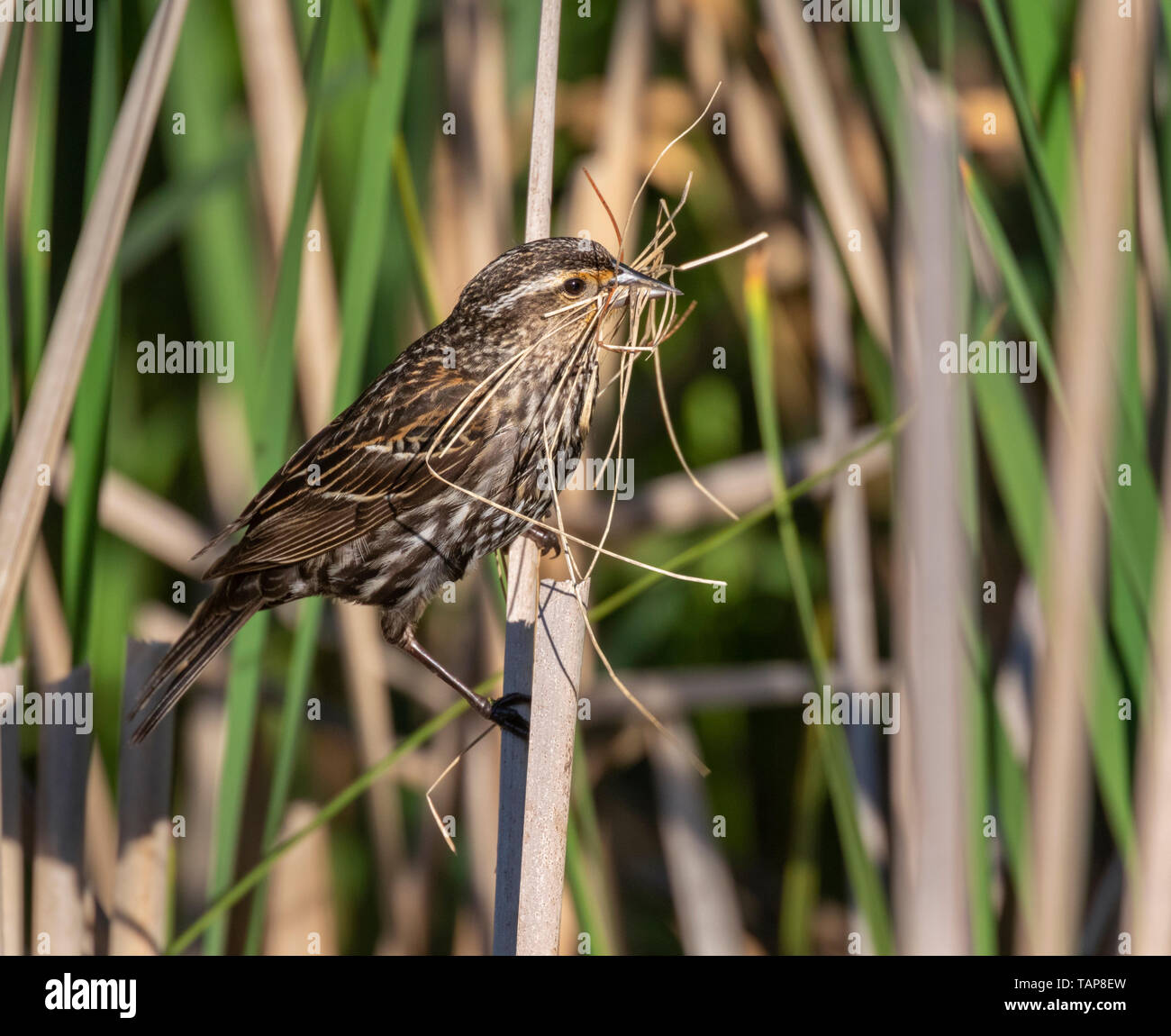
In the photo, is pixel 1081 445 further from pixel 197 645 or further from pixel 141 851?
pixel 141 851

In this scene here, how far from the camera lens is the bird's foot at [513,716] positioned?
2.16 m

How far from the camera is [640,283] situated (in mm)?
2213

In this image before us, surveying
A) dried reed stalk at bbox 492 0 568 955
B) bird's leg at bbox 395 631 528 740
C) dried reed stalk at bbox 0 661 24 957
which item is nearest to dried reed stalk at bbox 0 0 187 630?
dried reed stalk at bbox 0 661 24 957

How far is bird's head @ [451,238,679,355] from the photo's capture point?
7.42 feet

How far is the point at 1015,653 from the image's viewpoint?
2797 millimetres

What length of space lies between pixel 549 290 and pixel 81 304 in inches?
36.0

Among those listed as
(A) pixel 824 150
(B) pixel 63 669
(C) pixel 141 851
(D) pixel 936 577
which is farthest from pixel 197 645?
(A) pixel 824 150

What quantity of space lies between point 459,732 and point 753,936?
1.04m

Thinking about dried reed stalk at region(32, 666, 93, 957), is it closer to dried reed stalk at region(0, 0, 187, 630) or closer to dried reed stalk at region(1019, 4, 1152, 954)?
dried reed stalk at region(0, 0, 187, 630)

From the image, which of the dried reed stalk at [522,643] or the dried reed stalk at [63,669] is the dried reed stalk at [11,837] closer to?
the dried reed stalk at [63,669]

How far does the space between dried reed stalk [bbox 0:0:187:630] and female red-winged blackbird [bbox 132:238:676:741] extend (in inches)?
21.5

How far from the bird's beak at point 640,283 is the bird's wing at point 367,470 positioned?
471mm

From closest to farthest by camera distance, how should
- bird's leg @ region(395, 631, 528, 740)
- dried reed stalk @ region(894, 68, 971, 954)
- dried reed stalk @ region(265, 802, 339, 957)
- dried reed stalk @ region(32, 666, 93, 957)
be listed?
dried reed stalk @ region(894, 68, 971, 954) < bird's leg @ region(395, 631, 528, 740) < dried reed stalk @ region(32, 666, 93, 957) < dried reed stalk @ region(265, 802, 339, 957)

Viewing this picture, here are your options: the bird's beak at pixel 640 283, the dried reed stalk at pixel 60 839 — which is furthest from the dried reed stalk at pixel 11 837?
the bird's beak at pixel 640 283
